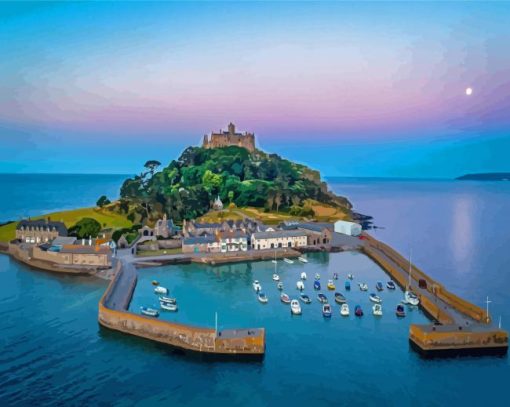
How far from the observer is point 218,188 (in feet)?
261

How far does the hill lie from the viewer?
6669cm

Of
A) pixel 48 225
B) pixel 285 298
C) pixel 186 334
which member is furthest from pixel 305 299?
pixel 48 225

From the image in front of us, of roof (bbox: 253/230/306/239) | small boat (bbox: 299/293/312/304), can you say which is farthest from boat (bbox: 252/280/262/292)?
roof (bbox: 253/230/306/239)

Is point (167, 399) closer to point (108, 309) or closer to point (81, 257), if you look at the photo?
point (108, 309)

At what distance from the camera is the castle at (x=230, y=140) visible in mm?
106250

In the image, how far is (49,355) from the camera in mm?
23188

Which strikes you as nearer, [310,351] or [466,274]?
[310,351]

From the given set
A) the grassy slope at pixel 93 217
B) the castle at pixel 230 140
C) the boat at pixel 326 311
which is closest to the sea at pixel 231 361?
the boat at pixel 326 311

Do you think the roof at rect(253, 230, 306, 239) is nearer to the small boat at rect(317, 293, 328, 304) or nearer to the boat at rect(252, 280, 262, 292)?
the boat at rect(252, 280, 262, 292)

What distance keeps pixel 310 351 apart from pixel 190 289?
45.3ft

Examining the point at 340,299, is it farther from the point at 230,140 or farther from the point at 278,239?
the point at 230,140

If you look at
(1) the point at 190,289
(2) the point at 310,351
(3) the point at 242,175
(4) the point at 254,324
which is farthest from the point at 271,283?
(3) the point at 242,175

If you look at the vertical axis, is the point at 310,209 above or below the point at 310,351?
above

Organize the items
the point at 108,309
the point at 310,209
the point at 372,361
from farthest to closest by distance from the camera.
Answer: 1. the point at 310,209
2. the point at 108,309
3. the point at 372,361
